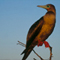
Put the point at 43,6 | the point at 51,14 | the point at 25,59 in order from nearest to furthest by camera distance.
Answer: the point at 25,59 < the point at 51,14 < the point at 43,6

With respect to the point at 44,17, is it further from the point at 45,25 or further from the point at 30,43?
the point at 30,43

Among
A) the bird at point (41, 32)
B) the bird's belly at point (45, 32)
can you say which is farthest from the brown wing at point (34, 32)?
the bird's belly at point (45, 32)

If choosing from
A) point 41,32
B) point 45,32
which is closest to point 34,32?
point 41,32

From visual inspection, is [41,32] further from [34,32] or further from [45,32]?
[34,32]

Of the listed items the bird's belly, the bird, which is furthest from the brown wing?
the bird's belly

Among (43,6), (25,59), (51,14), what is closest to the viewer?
(25,59)

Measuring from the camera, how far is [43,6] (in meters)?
5.53

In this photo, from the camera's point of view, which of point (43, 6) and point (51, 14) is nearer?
point (51, 14)

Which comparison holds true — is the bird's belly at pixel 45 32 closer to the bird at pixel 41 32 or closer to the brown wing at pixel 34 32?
the bird at pixel 41 32

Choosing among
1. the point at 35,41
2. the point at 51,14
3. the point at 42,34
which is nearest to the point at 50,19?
the point at 51,14

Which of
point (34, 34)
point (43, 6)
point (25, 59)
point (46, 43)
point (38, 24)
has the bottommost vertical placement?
point (25, 59)

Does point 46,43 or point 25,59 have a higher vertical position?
point 46,43

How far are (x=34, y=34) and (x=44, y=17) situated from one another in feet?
2.39

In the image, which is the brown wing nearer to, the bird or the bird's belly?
the bird
